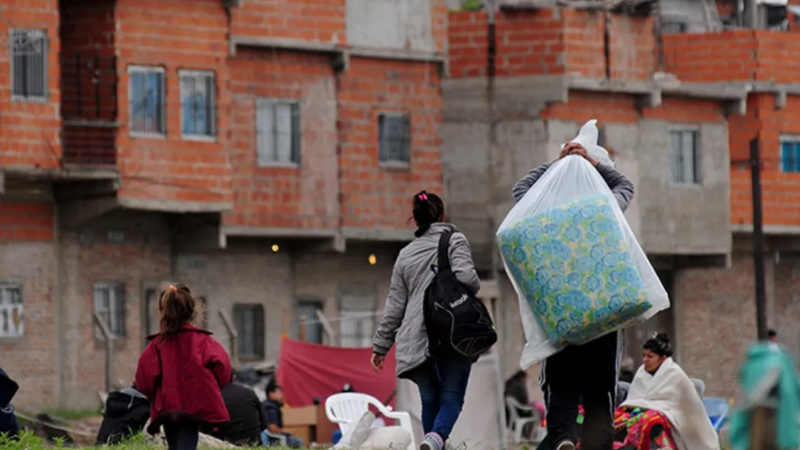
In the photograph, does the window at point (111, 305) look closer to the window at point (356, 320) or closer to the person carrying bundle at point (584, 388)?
the window at point (356, 320)

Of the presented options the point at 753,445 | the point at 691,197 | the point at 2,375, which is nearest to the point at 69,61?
the point at 691,197

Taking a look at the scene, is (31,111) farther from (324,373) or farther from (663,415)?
(663,415)

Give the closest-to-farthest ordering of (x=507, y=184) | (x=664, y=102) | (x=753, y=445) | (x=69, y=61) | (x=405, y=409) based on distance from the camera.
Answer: (x=753, y=445) < (x=405, y=409) < (x=69, y=61) < (x=507, y=184) < (x=664, y=102)

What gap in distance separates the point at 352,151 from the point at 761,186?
1097 cm

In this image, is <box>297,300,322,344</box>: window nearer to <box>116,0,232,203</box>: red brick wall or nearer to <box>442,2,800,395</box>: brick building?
<box>442,2,800,395</box>: brick building

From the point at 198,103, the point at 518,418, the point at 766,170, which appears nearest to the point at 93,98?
the point at 198,103

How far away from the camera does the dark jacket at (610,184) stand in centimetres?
1207

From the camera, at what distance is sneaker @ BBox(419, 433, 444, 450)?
12.5 meters

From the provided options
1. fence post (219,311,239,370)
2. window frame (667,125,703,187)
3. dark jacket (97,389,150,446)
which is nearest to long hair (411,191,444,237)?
dark jacket (97,389,150,446)

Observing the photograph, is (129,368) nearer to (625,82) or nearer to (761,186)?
(625,82)

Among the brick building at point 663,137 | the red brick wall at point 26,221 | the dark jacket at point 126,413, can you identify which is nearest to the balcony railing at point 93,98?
the red brick wall at point 26,221

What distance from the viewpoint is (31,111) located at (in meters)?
31.0

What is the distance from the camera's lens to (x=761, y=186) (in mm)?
43469

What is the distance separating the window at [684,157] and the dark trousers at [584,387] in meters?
30.1
